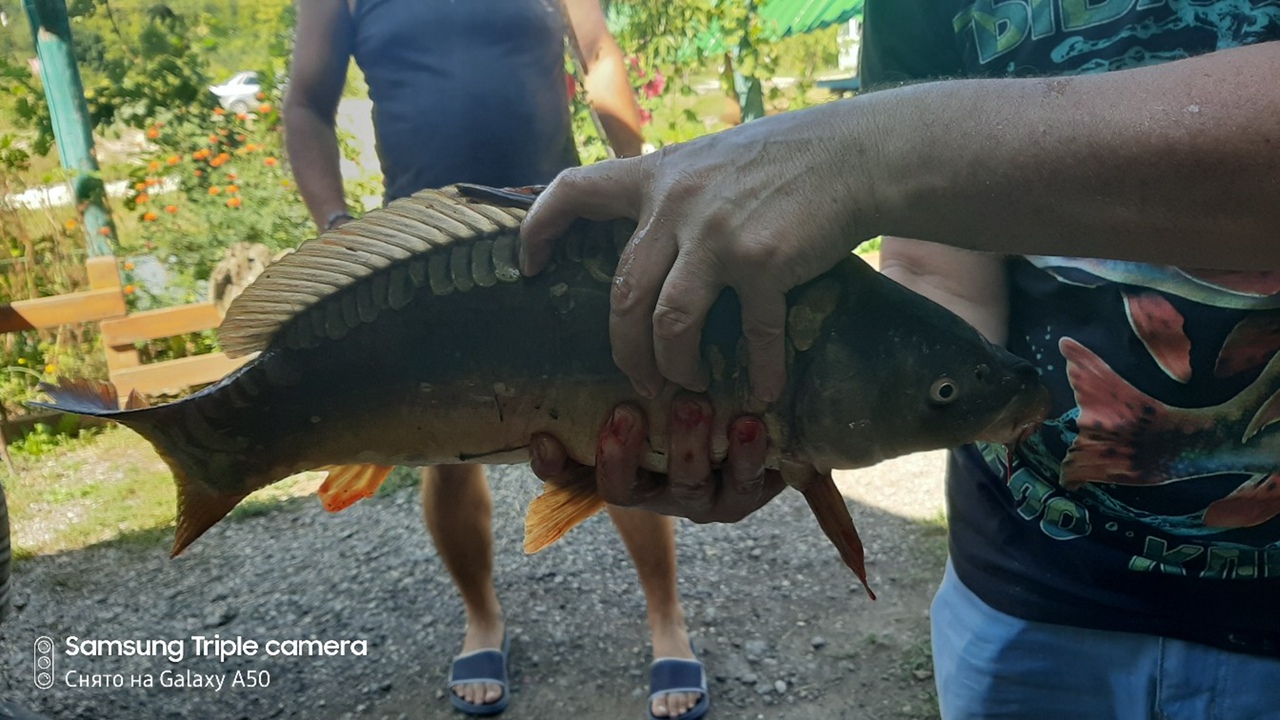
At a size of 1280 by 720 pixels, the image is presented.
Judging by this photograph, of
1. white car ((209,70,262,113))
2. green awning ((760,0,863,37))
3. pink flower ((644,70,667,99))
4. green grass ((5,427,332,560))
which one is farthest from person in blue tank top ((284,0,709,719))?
green awning ((760,0,863,37))

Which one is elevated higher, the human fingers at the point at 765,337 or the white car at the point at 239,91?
the white car at the point at 239,91

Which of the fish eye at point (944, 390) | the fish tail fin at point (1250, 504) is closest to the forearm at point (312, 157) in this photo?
the fish eye at point (944, 390)

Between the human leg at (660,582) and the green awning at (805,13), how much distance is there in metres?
5.93

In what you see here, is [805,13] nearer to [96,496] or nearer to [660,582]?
[660,582]

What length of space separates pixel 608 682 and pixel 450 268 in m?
2.46

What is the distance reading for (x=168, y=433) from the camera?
1.56 m

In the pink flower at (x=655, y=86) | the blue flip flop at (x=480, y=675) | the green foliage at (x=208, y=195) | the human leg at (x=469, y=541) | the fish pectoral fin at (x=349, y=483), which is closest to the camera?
the fish pectoral fin at (x=349, y=483)

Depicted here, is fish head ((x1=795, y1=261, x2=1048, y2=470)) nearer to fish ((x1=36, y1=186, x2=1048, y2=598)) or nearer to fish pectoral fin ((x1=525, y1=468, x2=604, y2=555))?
fish ((x1=36, y1=186, x2=1048, y2=598))

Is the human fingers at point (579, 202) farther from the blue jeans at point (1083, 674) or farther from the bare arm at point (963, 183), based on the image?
the blue jeans at point (1083, 674)

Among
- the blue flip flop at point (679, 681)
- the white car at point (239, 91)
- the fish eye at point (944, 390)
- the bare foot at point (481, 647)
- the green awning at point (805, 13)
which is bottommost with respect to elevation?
the blue flip flop at point (679, 681)

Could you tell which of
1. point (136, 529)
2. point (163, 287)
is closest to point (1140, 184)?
point (136, 529)

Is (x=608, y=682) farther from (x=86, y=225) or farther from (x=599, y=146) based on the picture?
(x=86, y=225)

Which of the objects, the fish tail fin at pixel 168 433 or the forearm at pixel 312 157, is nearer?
the fish tail fin at pixel 168 433

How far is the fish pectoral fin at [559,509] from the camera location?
5.08ft
